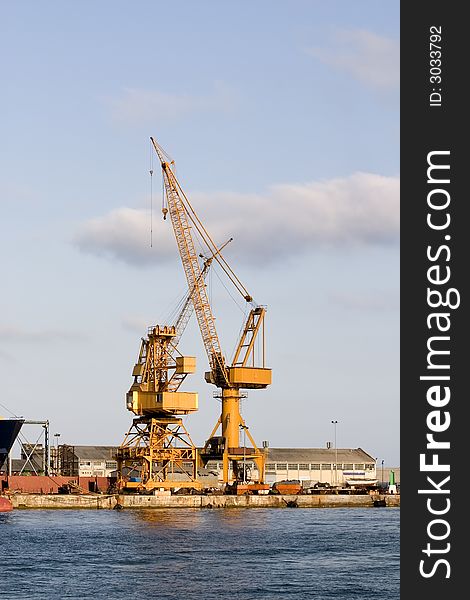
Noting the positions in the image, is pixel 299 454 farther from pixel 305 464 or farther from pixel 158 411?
pixel 158 411

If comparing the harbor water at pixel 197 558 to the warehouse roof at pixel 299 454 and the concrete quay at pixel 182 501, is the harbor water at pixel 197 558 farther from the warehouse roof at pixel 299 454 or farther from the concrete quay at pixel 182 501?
the warehouse roof at pixel 299 454

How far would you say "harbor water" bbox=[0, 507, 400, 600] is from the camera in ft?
177

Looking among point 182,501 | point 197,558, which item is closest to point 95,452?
point 182,501

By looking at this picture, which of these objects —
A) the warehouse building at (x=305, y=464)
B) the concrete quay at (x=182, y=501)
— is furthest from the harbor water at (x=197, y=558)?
the warehouse building at (x=305, y=464)

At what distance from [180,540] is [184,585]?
2564 cm

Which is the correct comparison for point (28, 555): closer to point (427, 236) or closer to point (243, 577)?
point (243, 577)

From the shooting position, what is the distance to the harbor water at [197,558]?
2128 inches

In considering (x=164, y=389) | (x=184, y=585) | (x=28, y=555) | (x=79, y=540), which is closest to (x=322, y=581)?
(x=184, y=585)

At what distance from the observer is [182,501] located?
129 meters

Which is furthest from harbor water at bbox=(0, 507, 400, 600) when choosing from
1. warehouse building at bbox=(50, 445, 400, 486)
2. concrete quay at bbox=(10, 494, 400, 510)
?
warehouse building at bbox=(50, 445, 400, 486)

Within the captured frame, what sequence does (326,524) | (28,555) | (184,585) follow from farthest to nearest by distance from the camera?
(326,524), (28,555), (184,585)

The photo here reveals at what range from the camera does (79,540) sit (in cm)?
8019

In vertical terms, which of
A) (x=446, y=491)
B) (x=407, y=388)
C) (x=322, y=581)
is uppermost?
(x=407, y=388)

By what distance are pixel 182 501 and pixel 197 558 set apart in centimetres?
6213
